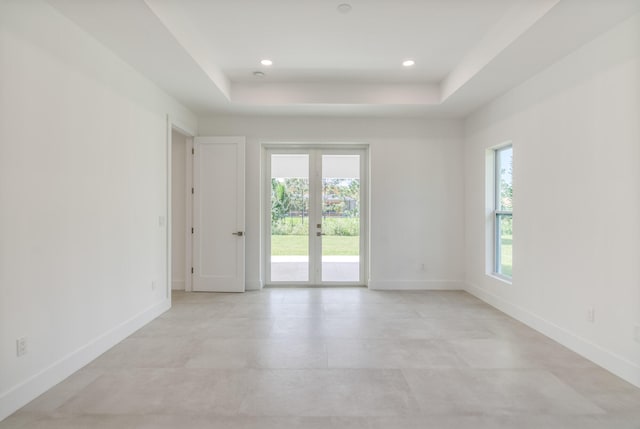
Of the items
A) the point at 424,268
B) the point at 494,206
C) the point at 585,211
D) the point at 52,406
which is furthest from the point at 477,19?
the point at 52,406

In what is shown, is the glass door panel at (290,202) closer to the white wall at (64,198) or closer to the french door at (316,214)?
the french door at (316,214)

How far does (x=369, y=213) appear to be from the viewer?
5.40 meters

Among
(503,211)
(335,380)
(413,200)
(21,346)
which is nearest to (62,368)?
(21,346)

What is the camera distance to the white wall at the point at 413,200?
17.5 ft

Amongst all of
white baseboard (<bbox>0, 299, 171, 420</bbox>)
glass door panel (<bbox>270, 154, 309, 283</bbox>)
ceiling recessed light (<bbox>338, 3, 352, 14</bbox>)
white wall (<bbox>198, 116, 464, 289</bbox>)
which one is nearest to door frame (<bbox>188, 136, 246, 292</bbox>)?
white wall (<bbox>198, 116, 464, 289</bbox>)

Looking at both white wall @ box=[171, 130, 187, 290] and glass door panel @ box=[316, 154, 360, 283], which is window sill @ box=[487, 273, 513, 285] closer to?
glass door panel @ box=[316, 154, 360, 283]

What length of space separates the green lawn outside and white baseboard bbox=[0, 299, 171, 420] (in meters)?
2.32

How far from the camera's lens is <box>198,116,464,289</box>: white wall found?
210 inches

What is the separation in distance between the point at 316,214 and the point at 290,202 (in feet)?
1.53

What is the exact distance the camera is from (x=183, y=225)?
5.25 metres

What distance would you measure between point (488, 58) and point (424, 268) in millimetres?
3141

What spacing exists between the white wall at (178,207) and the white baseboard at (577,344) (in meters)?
4.54

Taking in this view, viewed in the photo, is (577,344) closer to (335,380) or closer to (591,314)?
(591,314)

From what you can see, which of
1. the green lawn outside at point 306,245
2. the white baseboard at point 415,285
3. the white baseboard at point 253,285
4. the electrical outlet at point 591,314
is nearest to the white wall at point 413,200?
the white baseboard at point 415,285
